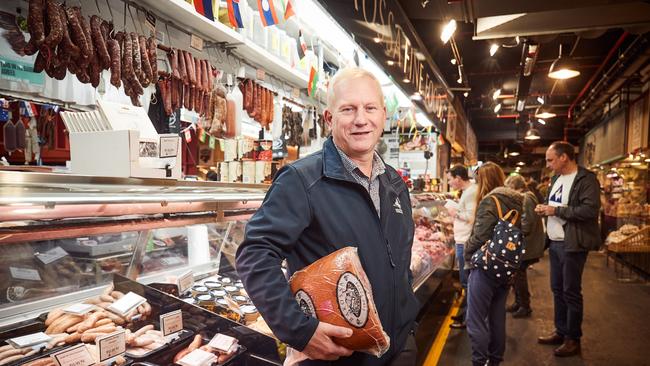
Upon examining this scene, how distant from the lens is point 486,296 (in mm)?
3938

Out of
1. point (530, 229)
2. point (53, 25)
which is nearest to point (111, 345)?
point (53, 25)

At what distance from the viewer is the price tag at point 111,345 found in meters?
1.82

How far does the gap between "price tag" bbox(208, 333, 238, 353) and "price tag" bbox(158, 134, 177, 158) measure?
0.95 m

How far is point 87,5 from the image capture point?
3230 mm

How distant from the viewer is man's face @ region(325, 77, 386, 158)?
1695mm

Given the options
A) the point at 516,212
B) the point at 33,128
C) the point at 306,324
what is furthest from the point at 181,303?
the point at 33,128

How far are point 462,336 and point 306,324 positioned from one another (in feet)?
15.1

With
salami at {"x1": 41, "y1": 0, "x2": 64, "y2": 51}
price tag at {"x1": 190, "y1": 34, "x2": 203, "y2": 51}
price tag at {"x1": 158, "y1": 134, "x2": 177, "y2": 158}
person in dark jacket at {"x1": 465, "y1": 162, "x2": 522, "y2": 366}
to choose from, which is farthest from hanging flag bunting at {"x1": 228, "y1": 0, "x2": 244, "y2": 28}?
person in dark jacket at {"x1": 465, "y1": 162, "x2": 522, "y2": 366}

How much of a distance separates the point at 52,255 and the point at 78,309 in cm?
41

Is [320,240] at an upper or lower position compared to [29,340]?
upper

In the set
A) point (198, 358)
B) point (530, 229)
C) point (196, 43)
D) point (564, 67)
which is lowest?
point (198, 358)

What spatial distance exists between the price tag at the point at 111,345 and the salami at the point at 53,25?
1.60 m

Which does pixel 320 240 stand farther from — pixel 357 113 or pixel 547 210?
pixel 547 210

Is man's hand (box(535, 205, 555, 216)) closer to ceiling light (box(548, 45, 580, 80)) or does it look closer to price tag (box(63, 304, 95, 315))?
price tag (box(63, 304, 95, 315))
